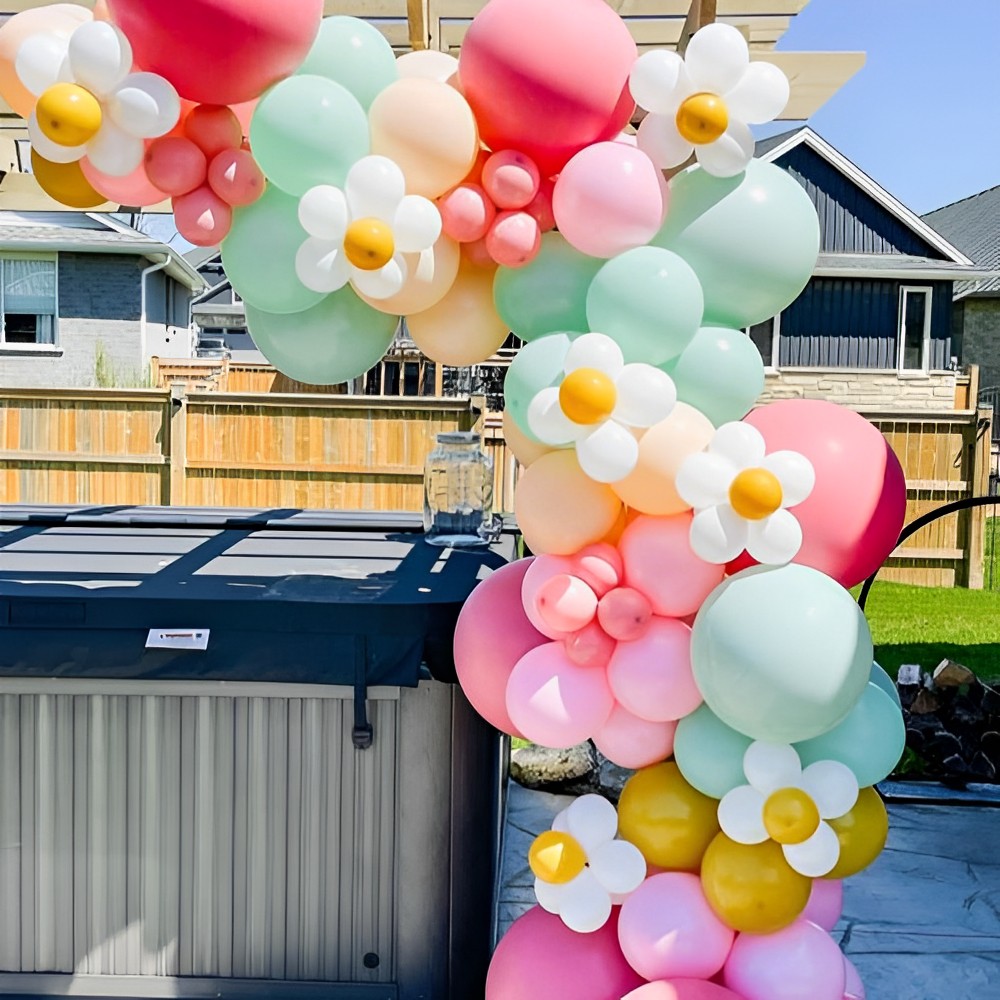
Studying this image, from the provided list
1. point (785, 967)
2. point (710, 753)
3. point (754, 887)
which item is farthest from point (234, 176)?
point (785, 967)

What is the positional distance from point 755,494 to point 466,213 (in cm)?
74

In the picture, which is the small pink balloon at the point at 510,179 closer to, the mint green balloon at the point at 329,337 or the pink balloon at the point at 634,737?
the mint green balloon at the point at 329,337

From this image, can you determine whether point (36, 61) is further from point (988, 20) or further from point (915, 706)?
point (988, 20)

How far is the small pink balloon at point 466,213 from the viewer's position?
201 cm

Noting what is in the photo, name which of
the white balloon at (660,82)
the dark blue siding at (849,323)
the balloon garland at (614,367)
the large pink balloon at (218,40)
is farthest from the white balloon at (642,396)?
the dark blue siding at (849,323)

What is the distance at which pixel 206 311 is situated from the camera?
89.6 feet

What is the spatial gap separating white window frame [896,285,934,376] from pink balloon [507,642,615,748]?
51.8 ft

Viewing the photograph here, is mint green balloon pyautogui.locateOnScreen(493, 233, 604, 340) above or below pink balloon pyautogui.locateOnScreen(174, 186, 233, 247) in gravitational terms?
below

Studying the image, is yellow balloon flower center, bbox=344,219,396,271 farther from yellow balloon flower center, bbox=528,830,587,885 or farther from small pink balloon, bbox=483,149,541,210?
yellow balloon flower center, bbox=528,830,587,885

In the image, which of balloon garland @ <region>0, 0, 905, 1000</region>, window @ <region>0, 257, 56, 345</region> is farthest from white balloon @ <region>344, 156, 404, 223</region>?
window @ <region>0, 257, 56, 345</region>

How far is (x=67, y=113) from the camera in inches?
72.4

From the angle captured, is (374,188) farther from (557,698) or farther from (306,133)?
(557,698)

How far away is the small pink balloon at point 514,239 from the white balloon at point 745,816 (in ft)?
3.41

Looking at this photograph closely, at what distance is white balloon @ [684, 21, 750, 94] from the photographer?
1.89 meters
